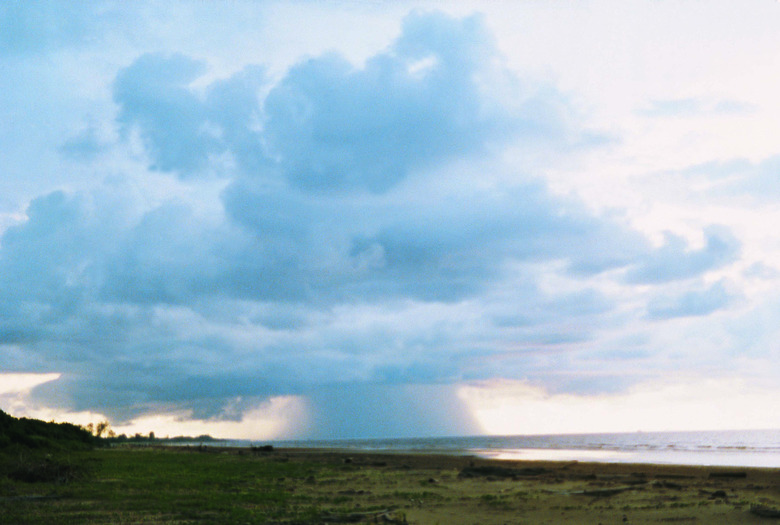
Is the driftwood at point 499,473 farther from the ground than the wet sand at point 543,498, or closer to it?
closer to it

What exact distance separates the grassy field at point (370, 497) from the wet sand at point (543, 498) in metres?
0.05

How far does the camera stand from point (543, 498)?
1130 inches

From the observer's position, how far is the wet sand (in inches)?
875

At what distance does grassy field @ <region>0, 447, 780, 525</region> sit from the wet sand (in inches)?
1.9

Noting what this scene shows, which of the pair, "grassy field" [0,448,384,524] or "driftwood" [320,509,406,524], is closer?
"driftwood" [320,509,406,524]

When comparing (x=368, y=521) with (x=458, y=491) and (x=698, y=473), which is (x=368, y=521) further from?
(x=698, y=473)

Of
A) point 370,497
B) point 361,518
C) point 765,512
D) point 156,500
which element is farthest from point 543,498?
point 156,500

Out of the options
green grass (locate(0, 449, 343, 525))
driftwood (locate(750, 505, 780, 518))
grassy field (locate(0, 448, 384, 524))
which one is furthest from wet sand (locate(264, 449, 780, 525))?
green grass (locate(0, 449, 343, 525))

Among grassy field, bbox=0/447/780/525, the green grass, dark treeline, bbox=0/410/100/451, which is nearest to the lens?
the green grass

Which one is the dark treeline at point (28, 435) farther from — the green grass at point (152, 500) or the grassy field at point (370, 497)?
the grassy field at point (370, 497)

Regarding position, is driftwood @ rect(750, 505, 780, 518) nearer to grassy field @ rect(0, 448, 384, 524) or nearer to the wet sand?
the wet sand

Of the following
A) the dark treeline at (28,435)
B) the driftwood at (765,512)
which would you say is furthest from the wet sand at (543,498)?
the dark treeline at (28,435)

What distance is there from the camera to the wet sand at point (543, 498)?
2222 cm

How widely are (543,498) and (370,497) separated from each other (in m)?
8.49
